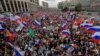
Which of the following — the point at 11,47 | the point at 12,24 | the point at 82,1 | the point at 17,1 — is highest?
the point at 11,47

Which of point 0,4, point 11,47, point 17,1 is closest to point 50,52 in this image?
point 11,47

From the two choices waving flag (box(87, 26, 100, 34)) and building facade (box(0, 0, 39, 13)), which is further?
building facade (box(0, 0, 39, 13))

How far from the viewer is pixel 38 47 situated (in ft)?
47.1

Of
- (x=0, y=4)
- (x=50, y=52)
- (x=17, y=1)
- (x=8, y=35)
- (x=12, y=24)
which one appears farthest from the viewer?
(x=17, y=1)

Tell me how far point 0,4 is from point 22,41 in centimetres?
4658

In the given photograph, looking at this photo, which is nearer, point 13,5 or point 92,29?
point 92,29

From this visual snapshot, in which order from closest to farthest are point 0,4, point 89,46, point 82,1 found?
point 89,46
point 0,4
point 82,1

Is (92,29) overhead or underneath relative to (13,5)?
overhead

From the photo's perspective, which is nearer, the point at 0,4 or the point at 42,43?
the point at 42,43

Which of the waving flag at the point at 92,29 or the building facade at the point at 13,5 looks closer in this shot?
the waving flag at the point at 92,29

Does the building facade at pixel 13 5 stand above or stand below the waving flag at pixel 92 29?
below

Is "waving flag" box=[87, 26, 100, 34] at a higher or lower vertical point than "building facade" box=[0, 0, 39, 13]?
higher

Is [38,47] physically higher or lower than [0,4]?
higher

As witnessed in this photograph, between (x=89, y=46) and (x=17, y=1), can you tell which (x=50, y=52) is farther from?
(x=17, y=1)
